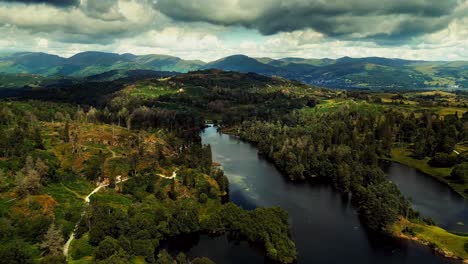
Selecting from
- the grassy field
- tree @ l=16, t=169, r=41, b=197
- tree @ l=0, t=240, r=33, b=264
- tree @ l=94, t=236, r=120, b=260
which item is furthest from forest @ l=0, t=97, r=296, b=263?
the grassy field

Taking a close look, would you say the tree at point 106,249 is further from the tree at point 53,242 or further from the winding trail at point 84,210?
the tree at point 53,242

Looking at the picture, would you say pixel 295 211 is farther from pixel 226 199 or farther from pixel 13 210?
pixel 13 210

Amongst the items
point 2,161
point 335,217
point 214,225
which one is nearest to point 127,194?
point 214,225

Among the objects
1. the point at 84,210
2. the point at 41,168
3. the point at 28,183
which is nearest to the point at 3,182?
the point at 28,183

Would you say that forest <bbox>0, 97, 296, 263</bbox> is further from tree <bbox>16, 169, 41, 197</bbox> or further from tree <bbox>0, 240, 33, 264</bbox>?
tree <bbox>16, 169, 41, 197</bbox>

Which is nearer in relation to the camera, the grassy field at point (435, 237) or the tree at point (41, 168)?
the grassy field at point (435, 237)

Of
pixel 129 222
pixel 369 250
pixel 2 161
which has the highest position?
pixel 2 161

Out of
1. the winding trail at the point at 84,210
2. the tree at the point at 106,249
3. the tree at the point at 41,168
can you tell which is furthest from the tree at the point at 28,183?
the tree at the point at 106,249
